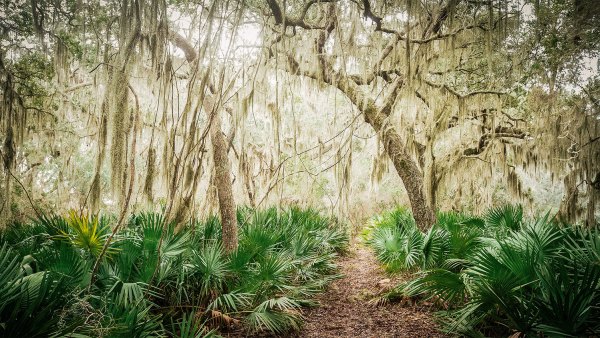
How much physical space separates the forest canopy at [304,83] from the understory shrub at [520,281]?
6.49ft

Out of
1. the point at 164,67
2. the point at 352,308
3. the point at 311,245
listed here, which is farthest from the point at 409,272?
the point at 164,67

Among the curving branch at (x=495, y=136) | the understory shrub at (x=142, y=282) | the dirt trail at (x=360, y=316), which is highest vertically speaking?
the curving branch at (x=495, y=136)

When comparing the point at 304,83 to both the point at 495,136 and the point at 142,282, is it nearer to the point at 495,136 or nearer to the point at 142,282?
the point at 495,136

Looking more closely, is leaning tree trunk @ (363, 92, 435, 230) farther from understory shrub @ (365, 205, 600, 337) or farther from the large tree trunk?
understory shrub @ (365, 205, 600, 337)

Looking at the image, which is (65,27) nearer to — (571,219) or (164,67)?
(164,67)

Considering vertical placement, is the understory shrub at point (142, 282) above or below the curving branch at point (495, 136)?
below

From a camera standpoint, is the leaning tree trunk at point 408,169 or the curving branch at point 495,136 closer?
the leaning tree trunk at point 408,169

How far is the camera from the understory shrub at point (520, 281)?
7.92ft

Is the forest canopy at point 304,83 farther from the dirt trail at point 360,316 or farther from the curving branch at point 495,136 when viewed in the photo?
the dirt trail at point 360,316

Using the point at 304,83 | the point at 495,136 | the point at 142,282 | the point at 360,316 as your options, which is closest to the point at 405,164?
the point at 495,136

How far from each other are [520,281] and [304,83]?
5.20 meters

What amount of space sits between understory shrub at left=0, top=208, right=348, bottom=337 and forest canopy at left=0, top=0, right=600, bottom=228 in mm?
472

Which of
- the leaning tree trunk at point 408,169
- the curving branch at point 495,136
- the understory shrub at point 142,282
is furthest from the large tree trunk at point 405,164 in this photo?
the understory shrub at point 142,282

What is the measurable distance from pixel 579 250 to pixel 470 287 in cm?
105
